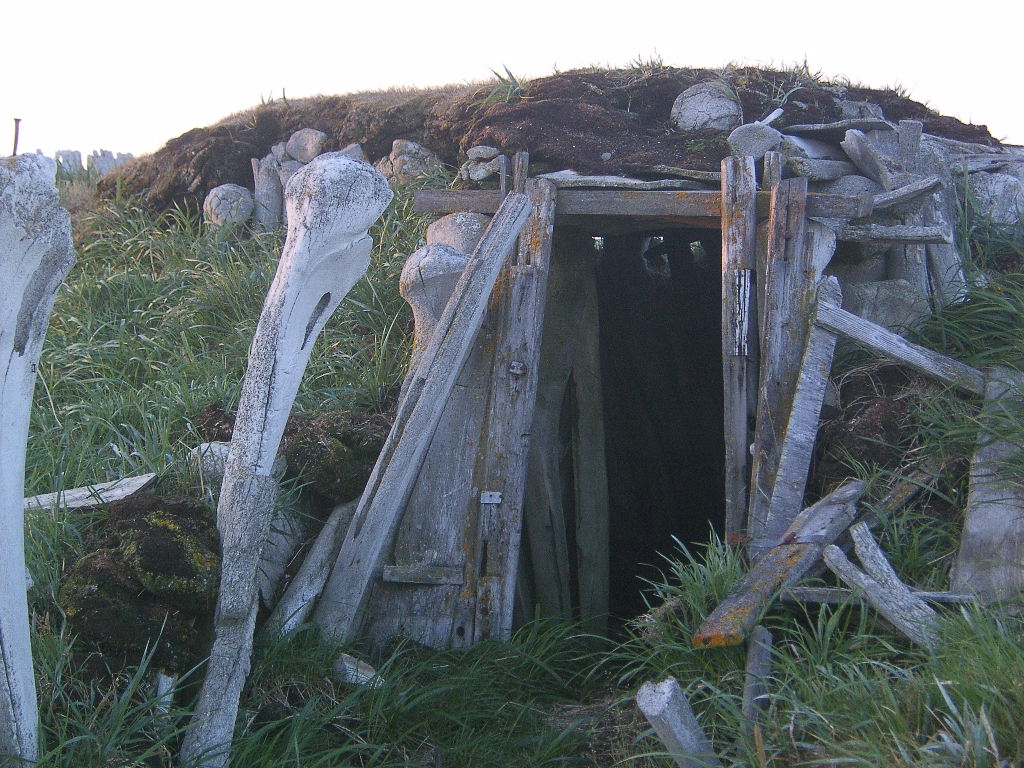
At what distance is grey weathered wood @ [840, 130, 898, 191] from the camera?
4926 mm

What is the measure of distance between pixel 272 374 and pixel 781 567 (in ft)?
6.19

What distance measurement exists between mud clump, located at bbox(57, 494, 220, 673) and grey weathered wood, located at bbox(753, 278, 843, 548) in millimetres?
2118

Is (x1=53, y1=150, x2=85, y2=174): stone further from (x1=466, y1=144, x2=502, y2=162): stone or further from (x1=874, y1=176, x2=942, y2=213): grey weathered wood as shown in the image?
(x1=874, y1=176, x2=942, y2=213): grey weathered wood

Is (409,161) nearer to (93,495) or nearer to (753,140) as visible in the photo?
(753,140)

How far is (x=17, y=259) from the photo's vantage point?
2381mm

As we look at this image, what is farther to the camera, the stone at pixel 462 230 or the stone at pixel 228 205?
the stone at pixel 228 205

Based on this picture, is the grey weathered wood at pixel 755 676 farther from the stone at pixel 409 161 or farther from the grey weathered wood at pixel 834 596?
the stone at pixel 409 161

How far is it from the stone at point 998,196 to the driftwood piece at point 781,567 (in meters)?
2.41

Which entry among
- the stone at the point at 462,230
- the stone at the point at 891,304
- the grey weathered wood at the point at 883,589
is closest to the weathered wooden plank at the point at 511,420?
the stone at the point at 462,230

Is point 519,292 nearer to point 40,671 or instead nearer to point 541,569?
point 541,569

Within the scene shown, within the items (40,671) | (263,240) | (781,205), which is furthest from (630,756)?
(263,240)

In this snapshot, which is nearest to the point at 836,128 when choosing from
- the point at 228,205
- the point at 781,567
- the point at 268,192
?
the point at 781,567

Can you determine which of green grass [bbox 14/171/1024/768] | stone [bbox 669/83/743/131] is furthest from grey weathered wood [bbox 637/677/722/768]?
stone [bbox 669/83/743/131]

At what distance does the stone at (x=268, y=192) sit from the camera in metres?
6.82
